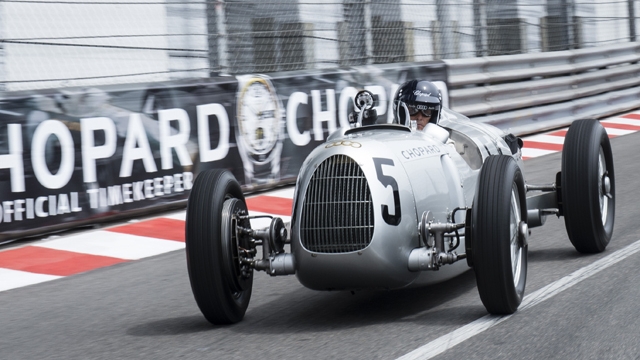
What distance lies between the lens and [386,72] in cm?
1192

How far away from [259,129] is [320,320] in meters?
5.30

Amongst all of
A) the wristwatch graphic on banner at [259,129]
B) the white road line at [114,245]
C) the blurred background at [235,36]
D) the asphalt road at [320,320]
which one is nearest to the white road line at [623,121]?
the blurred background at [235,36]

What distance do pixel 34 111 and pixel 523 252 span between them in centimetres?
439

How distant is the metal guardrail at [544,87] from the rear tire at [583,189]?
6.74m

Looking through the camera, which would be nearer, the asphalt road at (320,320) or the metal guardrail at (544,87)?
the asphalt road at (320,320)

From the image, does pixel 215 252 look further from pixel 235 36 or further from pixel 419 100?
pixel 235 36

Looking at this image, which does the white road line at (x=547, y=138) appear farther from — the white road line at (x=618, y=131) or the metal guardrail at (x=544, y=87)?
the white road line at (x=618, y=131)

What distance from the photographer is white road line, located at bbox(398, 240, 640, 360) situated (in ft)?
14.0

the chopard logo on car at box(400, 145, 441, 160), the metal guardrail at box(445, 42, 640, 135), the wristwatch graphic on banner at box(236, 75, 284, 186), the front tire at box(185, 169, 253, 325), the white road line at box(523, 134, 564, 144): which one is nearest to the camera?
the front tire at box(185, 169, 253, 325)

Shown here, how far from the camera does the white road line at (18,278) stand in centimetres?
670

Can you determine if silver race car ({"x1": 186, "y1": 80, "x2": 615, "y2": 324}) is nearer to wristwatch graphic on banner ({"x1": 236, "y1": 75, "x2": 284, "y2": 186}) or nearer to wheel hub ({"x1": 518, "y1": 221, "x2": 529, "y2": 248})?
wheel hub ({"x1": 518, "y1": 221, "x2": 529, "y2": 248})

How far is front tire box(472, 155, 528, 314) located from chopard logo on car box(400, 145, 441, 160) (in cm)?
41

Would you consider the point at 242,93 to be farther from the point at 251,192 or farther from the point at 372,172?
the point at 372,172

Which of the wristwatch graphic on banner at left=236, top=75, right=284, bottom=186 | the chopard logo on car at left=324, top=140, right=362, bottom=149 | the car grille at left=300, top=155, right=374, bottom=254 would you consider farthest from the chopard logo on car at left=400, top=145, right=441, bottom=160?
the wristwatch graphic on banner at left=236, top=75, right=284, bottom=186
